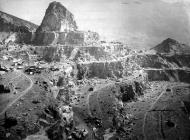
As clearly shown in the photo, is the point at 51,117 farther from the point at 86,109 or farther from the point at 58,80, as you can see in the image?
the point at 58,80

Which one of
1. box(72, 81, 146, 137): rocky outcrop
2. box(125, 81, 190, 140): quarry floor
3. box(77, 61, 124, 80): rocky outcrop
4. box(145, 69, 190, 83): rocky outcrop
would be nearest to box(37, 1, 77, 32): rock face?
box(77, 61, 124, 80): rocky outcrop

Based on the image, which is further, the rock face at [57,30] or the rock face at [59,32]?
the rock face at [59,32]

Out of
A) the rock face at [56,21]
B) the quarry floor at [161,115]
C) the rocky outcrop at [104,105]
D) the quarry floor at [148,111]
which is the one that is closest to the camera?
the quarry floor at [148,111]

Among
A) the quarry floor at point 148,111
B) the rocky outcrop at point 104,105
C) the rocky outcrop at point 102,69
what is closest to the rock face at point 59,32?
the rocky outcrop at point 102,69

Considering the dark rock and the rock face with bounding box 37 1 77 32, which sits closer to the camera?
the dark rock

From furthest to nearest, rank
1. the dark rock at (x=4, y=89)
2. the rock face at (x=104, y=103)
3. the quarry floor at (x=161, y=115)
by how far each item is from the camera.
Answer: the rock face at (x=104, y=103) < the quarry floor at (x=161, y=115) < the dark rock at (x=4, y=89)

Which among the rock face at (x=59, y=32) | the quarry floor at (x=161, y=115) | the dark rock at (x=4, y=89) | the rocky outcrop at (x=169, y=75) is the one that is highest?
the rock face at (x=59, y=32)

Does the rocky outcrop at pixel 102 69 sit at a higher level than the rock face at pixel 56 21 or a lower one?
lower

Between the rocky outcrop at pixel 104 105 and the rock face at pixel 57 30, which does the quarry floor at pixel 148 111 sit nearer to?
the rocky outcrop at pixel 104 105

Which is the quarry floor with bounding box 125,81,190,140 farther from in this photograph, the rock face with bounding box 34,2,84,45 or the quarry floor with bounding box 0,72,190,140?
the rock face with bounding box 34,2,84,45
